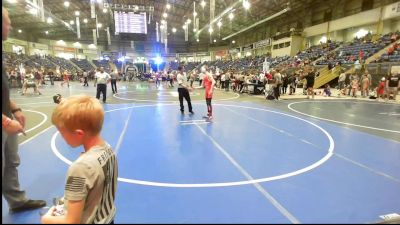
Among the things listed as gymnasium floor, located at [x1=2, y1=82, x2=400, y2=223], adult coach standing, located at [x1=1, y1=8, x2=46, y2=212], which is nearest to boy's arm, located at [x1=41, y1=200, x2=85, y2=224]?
gymnasium floor, located at [x1=2, y1=82, x2=400, y2=223]

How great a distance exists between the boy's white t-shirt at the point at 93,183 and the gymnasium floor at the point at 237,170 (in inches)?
51.5

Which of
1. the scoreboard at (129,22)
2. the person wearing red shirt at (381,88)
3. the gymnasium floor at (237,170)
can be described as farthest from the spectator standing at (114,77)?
the scoreboard at (129,22)

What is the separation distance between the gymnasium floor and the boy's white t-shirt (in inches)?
51.5

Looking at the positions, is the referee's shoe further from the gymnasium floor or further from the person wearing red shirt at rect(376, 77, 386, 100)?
the person wearing red shirt at rect(376, 77, 386, 100)

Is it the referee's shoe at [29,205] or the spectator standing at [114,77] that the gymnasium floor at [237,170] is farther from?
the spectator standing at [114,77]

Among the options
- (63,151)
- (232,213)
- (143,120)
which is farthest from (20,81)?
(232,213)

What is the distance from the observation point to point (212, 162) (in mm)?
4898

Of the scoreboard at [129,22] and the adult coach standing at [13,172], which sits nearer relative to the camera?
the adult coach standing at [13,172]

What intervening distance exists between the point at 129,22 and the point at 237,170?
32405mm

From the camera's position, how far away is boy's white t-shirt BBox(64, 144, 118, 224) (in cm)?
120

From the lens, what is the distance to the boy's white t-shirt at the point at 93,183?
1.20 m

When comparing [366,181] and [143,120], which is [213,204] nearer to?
[366,181]

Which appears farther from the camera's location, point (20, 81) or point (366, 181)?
point (20, 81)

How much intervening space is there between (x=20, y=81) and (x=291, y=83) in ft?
69.4
